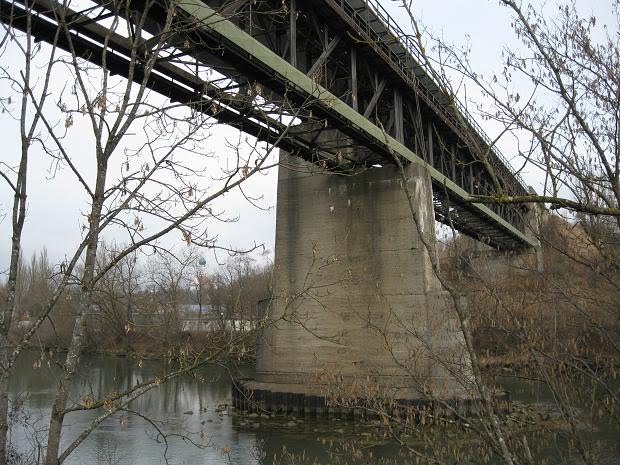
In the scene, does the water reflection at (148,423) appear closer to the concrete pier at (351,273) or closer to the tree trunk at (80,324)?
the tree trunk at (80,324)

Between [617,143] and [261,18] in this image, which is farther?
[261,18]

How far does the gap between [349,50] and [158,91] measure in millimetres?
6009

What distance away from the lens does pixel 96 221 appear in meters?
4.08

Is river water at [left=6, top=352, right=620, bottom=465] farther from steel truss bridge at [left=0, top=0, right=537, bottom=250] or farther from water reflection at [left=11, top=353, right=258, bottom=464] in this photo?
steel truss bridge at [left=0, top=0, right=537, bottom=250]

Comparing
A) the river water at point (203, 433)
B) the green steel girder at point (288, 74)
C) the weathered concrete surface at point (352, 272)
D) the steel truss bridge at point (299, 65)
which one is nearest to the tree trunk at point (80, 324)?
the steel truss bridge at point (299, 65)

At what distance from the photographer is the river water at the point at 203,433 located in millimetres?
11786

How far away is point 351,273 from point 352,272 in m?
1.08

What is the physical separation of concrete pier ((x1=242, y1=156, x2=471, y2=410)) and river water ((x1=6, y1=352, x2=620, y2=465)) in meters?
1.52

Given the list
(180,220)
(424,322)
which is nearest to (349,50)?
(424,322)

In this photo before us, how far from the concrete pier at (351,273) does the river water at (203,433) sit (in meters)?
1.52

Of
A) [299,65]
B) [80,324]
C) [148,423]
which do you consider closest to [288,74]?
[299,65]

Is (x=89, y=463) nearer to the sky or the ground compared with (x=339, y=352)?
nearer to the ground

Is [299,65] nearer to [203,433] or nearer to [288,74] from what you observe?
[288,74]

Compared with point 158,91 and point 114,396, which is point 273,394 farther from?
point 114,396
